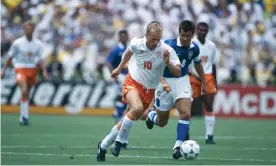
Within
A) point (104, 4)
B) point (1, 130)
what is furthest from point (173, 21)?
point (1, 130)

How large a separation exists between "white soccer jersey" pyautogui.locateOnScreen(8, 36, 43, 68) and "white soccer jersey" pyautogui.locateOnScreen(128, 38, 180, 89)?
9.89 m

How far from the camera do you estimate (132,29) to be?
29953mm

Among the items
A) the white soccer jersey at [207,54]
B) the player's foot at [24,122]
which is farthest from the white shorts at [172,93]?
the player's foot at [24,122]

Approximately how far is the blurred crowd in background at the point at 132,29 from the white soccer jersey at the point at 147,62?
15.6 meters

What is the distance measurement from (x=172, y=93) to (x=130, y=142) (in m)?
3.44

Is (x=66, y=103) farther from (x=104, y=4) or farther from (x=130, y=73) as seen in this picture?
(x=130, y=73)

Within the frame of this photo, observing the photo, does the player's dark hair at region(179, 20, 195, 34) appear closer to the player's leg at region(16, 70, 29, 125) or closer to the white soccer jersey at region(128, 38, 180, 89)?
the white soccer jersey at region(128, 38, 180, 89)

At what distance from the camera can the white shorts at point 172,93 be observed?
555 inches

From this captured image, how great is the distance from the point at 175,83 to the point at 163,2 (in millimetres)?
17480

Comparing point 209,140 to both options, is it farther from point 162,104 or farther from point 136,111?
point 136,111

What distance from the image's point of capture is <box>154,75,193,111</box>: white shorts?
555 inches

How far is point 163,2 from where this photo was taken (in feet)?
103

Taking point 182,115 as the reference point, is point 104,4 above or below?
above

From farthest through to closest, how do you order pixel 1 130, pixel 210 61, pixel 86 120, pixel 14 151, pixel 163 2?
pixel 163 2
pixel 86 120
pixel 1 130
pixel 210 61
pixel 14 151
